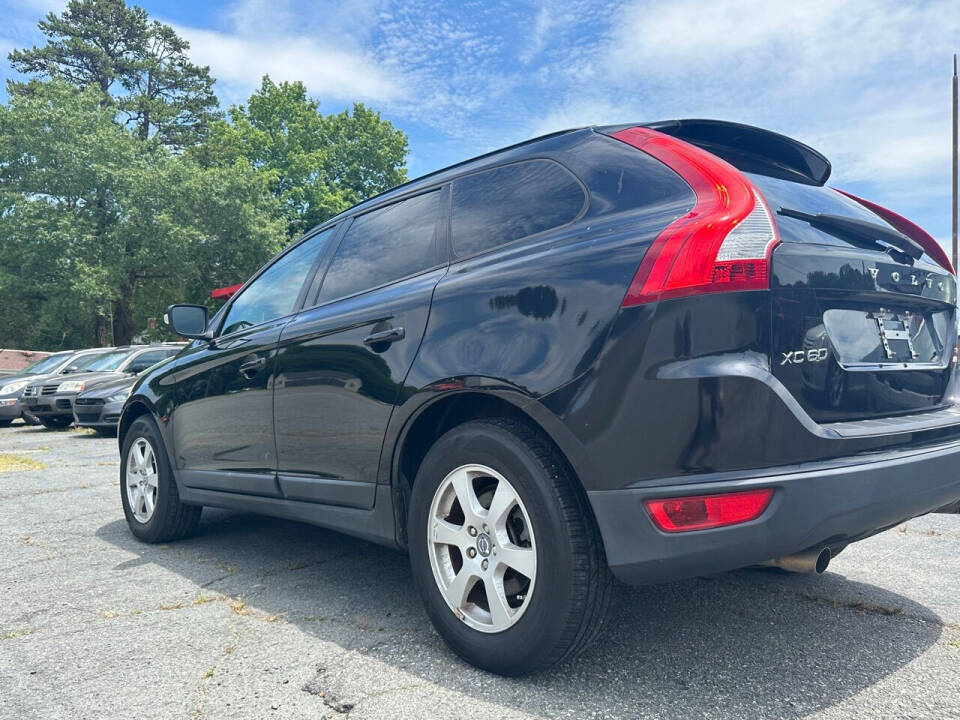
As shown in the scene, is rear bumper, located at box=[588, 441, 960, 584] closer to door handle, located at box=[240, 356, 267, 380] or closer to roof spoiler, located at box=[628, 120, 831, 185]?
roof spoiler, located at box=[628, 120, 831, 185]

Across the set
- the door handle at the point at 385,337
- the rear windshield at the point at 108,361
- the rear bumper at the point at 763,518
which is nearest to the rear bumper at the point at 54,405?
the rear windshield at the point at 108,361

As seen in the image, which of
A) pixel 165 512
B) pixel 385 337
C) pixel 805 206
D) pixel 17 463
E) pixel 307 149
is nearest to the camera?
pixel 805 206

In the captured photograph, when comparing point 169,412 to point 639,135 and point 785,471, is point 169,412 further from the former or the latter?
point 785,471

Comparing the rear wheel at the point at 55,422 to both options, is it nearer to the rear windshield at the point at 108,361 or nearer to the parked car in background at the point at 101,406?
the rear windshield at the point at 108,361

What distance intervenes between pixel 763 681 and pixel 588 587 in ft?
2.16

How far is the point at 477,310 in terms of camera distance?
8.03ft

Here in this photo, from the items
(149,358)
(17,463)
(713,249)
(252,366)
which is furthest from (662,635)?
(149,358)

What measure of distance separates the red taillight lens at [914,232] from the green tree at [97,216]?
25.7 meters

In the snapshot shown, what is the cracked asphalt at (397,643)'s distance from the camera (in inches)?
84.8

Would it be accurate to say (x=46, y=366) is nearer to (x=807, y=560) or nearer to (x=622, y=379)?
(x=622, y=379)

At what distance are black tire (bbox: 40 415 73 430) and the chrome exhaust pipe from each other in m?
14.3

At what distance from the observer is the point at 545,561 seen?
2125mm

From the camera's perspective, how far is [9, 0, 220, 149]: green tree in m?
37.8

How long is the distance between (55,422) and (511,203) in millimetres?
14210
